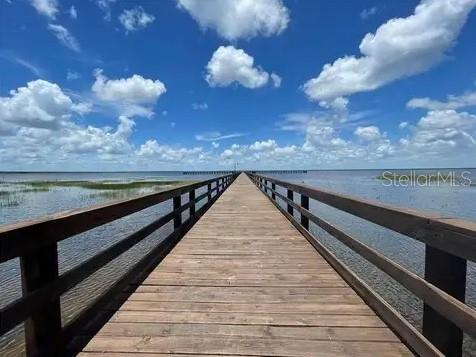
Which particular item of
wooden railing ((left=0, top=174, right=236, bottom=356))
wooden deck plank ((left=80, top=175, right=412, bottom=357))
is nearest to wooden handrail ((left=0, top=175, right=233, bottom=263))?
wooden railing ((left=0, top=174, right=236, bottom=356))

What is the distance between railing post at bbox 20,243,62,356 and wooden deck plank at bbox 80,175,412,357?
11.7 inches

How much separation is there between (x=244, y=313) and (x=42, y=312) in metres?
1.61

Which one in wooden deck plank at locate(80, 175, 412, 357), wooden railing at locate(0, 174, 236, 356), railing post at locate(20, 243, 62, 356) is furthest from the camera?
wooden deck plank at locate(80, 175, 412, 357)

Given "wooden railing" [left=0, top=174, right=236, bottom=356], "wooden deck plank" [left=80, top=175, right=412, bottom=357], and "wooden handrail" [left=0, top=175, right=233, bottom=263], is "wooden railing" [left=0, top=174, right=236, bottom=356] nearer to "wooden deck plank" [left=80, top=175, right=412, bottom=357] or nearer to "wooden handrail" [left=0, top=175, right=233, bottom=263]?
"wooden handrail" [left=0, top=175, right=233, bottom=263]

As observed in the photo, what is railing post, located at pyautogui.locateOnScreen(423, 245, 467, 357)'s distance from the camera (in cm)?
189

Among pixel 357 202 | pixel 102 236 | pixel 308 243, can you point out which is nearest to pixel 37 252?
pixel 357 202

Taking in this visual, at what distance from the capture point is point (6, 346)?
4.48m

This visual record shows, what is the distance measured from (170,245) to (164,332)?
114 inches

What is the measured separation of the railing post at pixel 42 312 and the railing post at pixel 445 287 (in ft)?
7.71

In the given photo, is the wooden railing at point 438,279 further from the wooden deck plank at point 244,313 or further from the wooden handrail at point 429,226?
the wooden deck plank at point 244,313

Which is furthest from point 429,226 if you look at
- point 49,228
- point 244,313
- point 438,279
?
point 49,228

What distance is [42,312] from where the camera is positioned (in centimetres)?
214

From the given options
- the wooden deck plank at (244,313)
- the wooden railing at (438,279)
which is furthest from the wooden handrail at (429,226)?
the wooden deck plank at (244,313)

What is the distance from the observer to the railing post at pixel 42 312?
2012 mm
